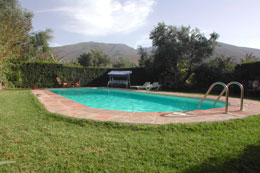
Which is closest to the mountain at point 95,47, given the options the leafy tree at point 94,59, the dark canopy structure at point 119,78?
the leafy tree at point 94,59

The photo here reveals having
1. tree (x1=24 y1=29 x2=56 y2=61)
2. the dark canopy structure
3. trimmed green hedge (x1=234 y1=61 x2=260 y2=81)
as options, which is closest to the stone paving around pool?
trimmed green hedge (x1=234 y1=61 x2=260 y2=81)

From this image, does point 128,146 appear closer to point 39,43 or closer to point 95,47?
point 39,43

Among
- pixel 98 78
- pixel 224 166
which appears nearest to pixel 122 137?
pixel 224 166

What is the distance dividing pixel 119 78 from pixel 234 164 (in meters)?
15.9

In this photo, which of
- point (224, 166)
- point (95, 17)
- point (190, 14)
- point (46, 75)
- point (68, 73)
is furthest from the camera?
point (68, 73)

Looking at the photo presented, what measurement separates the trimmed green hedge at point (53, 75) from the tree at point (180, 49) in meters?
3.61

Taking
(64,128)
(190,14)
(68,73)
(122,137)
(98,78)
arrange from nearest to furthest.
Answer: (122,137), (64,128), (190,14), (68,73), (98,78)

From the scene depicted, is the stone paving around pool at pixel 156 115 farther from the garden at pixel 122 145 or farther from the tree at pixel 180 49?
the tree at pixel 180 49

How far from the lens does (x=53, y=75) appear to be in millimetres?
14305

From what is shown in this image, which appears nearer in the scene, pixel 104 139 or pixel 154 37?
pixel 104 139

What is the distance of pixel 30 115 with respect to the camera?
12.7 ft

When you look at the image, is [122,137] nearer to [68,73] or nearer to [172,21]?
[172,21]

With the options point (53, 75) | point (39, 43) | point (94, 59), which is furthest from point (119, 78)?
point (94, 59)

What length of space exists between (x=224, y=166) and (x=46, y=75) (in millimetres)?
15019
